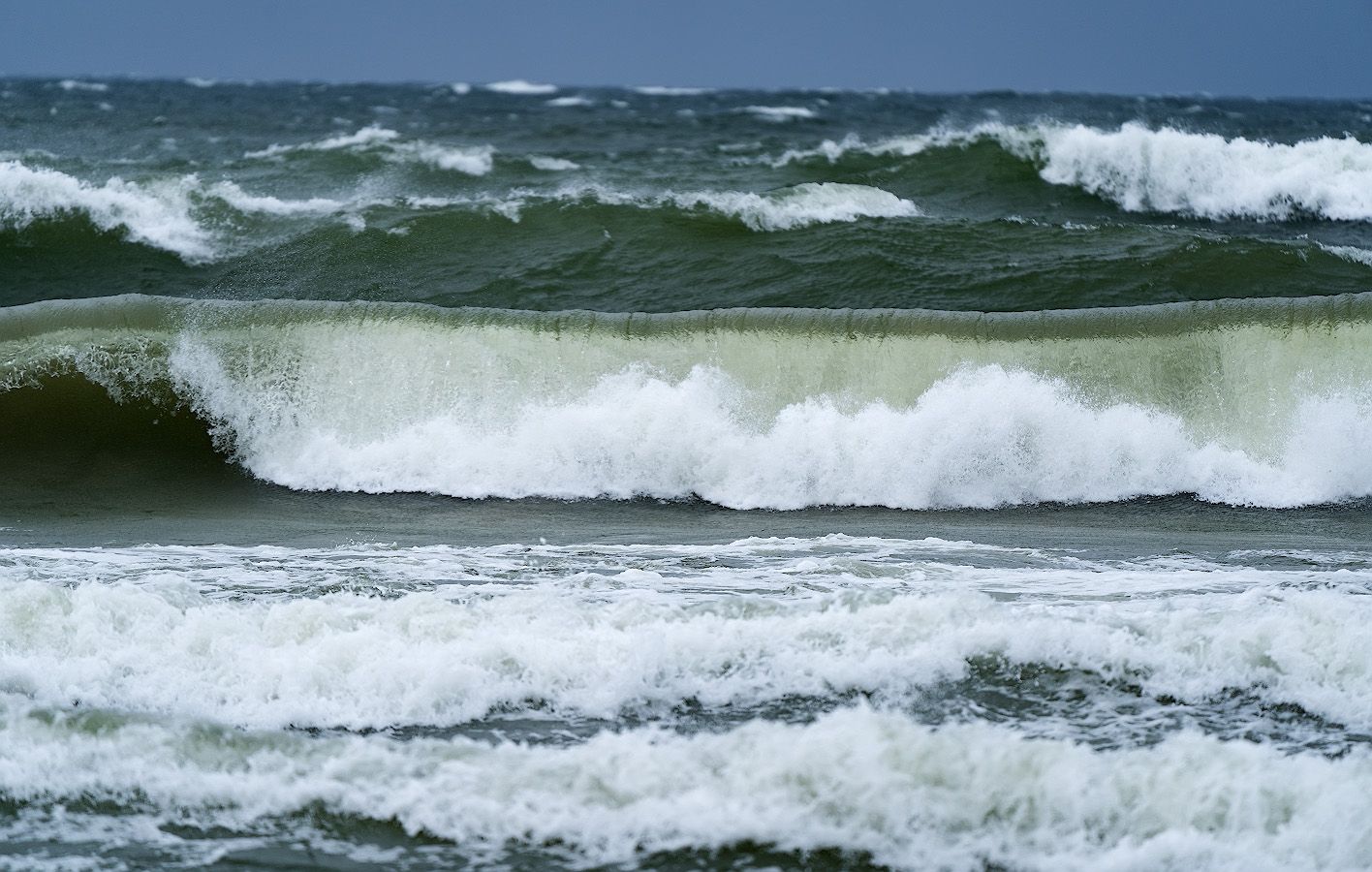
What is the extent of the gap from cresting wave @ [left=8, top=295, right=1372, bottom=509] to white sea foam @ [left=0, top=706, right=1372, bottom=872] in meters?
3.42

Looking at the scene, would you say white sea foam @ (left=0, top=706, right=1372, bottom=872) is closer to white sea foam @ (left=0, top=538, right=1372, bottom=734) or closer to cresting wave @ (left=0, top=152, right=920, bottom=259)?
white sea foam @ (left=0, top=538, right=1372, bottom=734)

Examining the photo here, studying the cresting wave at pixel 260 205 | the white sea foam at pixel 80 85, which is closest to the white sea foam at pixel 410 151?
the cresting wave at pixel 260 205

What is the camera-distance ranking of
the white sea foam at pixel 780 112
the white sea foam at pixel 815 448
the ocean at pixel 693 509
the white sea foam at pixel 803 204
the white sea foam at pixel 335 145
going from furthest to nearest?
the white sea foam at pixel 780 112 → the white sea foam at pixel 335 145 → the white sea foam at pixel 803 204 → the white sea foam at pixel 815 448 → the ocean at pixel 693 509

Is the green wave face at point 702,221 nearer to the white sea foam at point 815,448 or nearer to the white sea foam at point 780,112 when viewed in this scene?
the white sea foam at point 815,448

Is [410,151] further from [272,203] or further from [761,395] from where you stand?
[761,395]

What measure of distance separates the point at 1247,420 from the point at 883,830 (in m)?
4.75

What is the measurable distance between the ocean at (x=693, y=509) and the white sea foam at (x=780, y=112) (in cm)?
999

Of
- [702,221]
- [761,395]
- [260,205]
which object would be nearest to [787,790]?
[761,395]

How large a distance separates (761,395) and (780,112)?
2015 centimetres

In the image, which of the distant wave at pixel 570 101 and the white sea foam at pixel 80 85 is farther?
the white sea foam at pixel 80 85

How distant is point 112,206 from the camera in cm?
1109

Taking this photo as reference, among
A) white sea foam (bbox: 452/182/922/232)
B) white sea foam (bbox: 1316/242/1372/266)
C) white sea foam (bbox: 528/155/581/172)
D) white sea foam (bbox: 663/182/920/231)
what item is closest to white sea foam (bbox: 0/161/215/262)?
white sea foam (bbox: 452/182/922/232)

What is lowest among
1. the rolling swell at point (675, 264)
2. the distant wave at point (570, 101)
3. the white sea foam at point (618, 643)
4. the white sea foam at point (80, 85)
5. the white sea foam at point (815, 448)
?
the white sea foam at point (618, 643)

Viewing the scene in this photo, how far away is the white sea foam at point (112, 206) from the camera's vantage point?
10.7 m
